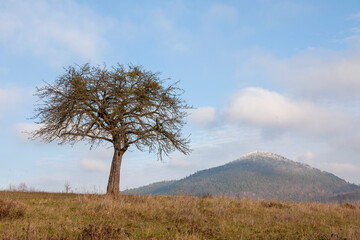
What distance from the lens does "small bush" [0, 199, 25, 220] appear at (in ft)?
36.4

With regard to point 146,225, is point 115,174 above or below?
above

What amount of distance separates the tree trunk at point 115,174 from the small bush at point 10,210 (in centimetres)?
1346

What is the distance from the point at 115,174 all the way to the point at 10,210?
1427 cm

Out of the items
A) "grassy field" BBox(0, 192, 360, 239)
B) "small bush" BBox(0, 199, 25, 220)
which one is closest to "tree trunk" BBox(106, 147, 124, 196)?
"grassy field" BBox(0, 192, 360, 239)

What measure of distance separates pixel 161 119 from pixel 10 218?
16.5 m

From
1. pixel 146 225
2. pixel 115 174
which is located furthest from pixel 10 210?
pixel 115 174

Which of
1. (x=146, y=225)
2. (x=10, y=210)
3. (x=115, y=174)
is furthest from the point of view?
(x=115, y=174)

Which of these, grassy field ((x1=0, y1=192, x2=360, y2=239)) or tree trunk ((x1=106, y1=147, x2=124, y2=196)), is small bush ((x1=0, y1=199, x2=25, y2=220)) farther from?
tree trunk ((x1=106, y1=147, x2=124, y2=196))

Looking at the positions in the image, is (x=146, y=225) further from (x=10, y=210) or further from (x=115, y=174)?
(x=115, y=174)

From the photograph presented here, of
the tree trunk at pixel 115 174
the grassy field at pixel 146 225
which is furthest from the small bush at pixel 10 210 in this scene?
the tree trunk at pixel 115 174

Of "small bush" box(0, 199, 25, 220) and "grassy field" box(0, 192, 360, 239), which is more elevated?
"small bush" box(0, 199, 25, 220)

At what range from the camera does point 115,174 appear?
83.4ft

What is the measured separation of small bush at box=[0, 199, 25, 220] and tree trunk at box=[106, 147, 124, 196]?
13.5m

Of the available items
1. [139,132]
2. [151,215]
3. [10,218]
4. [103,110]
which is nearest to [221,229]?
[151,215]
